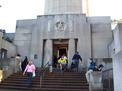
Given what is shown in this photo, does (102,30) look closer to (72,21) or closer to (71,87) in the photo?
(72,21)

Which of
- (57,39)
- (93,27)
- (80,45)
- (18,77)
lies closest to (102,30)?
(93,27)

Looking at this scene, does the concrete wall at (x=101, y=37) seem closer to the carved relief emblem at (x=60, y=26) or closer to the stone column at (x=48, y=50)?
the carved relief emblem at (x=60, y=26)

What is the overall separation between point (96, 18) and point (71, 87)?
47.6ft

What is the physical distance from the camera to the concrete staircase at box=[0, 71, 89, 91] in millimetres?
12719

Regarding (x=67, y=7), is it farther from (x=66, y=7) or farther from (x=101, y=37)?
(x=101, y=37)

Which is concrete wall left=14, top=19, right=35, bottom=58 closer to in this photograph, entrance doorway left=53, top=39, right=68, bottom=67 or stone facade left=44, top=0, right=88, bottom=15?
stone facade left=44, top=0, right=88, bottom=15

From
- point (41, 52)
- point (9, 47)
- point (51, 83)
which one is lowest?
point (51, 83)

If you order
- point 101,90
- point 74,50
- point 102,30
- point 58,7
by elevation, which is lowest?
point 101,90

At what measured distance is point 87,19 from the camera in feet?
82.3

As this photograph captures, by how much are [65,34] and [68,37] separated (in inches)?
20.3

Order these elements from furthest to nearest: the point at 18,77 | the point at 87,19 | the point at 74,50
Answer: the point at 87,19
the point at 74,50
the point at 18,77

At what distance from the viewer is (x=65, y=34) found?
2359 centimetres

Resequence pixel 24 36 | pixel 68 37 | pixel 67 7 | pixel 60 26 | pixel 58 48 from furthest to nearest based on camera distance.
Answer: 1. pixel 58 48
2. pixel 67 7
3. pixel 24 36
4. pixel 60 26
5. pixel 68 37

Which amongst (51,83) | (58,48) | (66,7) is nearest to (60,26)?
(66,7)
